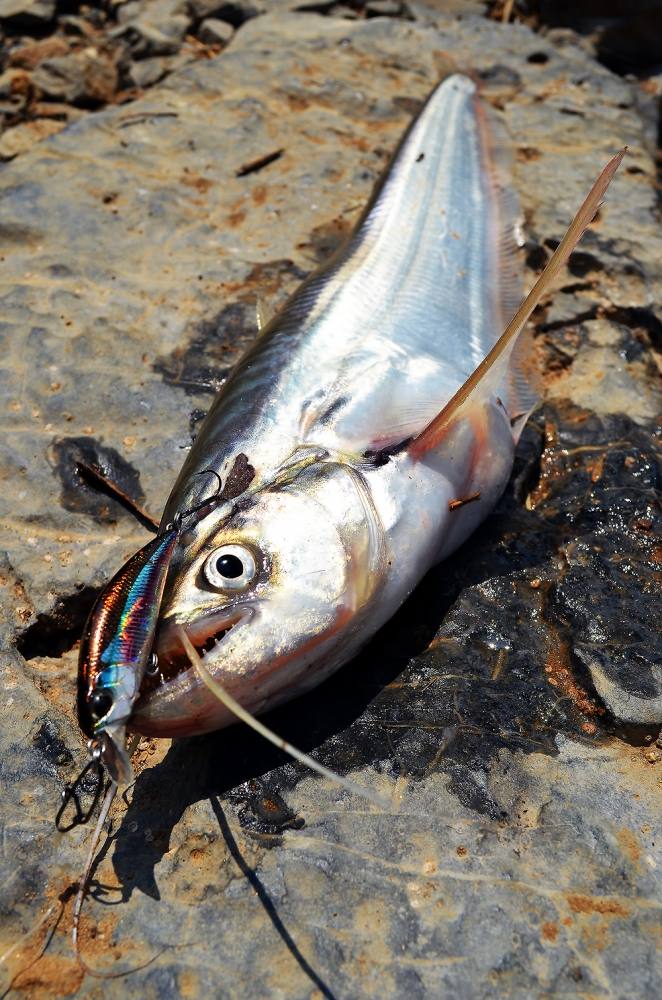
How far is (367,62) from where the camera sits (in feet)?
22.5

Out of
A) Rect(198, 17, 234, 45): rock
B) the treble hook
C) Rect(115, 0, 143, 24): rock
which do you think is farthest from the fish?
Rect(115, 0, 143, 24): rock

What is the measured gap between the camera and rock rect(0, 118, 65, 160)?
258 inches

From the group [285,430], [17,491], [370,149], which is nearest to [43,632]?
[17,491]

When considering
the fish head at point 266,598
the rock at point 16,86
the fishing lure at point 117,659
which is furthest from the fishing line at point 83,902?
the rock at point 16,86

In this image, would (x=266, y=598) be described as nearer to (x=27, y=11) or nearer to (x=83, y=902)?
(x=83, y=902)

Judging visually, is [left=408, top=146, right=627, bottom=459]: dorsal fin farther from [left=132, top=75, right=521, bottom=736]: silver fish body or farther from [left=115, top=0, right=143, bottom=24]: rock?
[left=115, top=0, right=143, bottom=24]: rock

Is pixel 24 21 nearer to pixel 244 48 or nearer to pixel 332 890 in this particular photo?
pixel 244 48

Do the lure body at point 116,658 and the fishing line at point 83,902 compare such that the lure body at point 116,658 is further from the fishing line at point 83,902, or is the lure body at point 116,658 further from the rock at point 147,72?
the rock at point 147,72

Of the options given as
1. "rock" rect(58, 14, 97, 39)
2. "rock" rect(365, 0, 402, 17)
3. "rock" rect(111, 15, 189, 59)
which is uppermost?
"rock" rect(365, 0, 402, 17)

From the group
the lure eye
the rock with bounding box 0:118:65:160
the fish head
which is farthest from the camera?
the rock with bounding box 0:118:65:160

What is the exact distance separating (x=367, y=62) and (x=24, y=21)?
10.7 ft

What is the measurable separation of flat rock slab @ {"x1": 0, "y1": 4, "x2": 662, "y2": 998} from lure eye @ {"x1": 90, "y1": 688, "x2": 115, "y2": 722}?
561 mm

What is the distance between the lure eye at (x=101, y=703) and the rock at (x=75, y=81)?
6.13m

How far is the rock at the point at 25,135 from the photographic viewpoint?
6.56 metres
